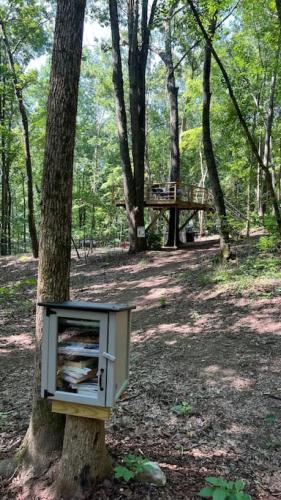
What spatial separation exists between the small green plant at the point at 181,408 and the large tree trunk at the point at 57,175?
55.8 inches

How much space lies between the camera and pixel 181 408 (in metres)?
4.04

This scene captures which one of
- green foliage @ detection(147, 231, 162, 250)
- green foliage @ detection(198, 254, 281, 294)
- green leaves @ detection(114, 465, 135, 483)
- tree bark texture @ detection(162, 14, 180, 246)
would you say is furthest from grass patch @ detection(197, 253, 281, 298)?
tree bark texture @ detection(162, 14, 180, 246)

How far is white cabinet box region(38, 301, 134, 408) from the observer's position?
2.43 metres

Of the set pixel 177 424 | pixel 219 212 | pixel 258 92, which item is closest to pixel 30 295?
pixel 219 212

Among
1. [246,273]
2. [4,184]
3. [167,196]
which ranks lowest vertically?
[246,273]

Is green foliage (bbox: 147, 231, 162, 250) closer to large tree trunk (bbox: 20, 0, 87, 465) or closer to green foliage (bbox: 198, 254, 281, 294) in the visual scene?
green foliage (bbox: 198, 254, 281, 294)

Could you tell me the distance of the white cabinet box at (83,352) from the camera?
2.43 meters

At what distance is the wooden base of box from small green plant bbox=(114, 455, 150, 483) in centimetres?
47

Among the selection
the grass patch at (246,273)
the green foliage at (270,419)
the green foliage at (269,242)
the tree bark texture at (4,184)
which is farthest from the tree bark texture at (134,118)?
the green foliage at (270,419)

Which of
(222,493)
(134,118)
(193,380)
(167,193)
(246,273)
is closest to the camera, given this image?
(222,493)

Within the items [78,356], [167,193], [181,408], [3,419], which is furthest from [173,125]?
[78,356]

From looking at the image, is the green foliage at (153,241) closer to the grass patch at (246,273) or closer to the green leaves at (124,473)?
the grass patch at (246,273)

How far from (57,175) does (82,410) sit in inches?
67.7

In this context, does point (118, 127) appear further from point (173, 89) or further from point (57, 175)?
point (57, 175)
